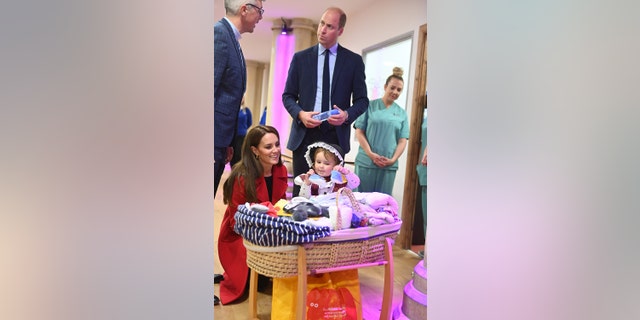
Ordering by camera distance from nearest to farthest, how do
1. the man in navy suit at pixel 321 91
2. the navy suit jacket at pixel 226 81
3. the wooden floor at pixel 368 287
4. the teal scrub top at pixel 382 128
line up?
the navy suit jacket at pixel 226 81 < the wooden floor at pixel 368 287 < the man in navy suit at pixel 321 91 < the teal scrub top at pixel 382 128

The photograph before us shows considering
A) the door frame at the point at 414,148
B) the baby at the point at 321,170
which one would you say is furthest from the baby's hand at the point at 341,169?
the door frame at the point at 414,148

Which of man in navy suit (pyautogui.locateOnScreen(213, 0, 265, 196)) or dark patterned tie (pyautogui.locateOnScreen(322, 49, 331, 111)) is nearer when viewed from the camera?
man in navy suit (pyautogui.locateOnScreen(213, 0, 265, 196))

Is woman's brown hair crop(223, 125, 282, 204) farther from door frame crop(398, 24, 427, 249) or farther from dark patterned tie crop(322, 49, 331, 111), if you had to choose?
door frame crop(398, 24, 427, 249)

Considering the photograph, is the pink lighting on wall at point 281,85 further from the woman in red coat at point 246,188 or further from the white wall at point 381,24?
the white wall at point 381,24

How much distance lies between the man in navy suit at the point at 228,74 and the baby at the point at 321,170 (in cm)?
29

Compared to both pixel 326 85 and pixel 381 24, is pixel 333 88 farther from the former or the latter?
pixel 381 24

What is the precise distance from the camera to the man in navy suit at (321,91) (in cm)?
117

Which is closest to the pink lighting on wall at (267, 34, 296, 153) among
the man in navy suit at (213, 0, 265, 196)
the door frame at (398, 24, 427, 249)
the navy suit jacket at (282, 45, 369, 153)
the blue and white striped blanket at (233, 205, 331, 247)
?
the navy suit jacket at (282, 45, 369, 153)

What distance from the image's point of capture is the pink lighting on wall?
3.69 feet

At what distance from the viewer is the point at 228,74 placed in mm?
965

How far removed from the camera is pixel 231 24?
0.98 meters

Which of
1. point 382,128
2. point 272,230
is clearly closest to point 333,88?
point 382,128
